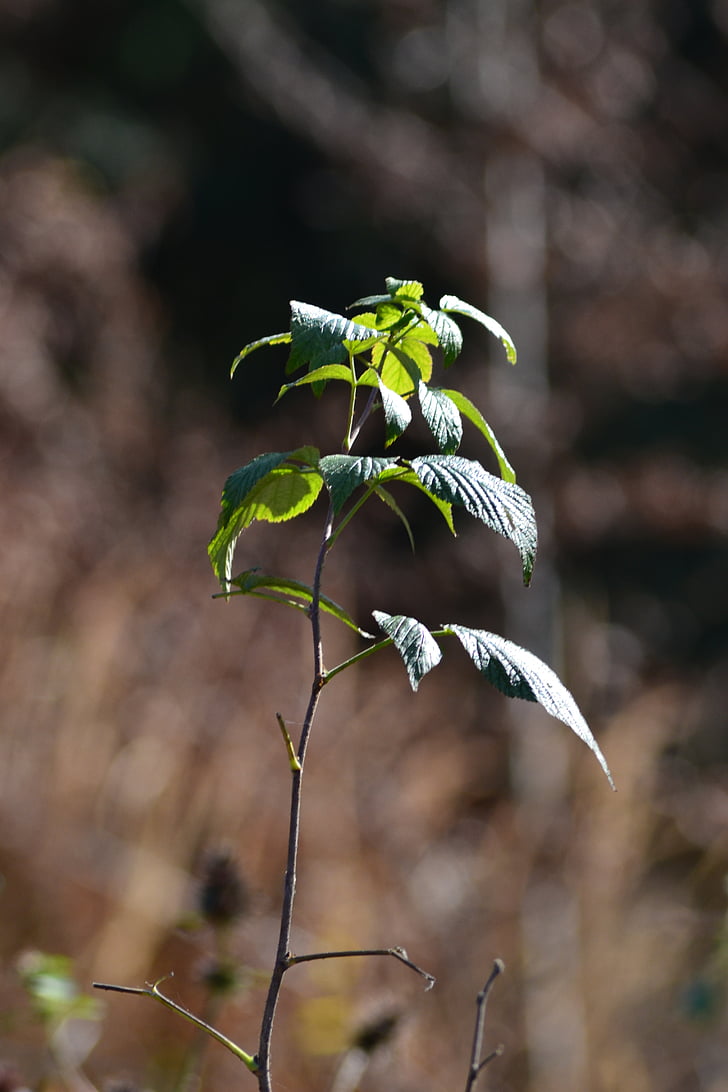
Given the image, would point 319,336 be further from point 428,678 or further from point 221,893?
point 428,678

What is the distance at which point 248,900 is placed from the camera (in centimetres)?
90

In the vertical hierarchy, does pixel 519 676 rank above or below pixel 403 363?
below

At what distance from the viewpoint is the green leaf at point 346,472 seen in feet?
1.57

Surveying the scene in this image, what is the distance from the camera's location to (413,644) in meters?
0.50

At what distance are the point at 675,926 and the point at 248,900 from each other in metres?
1.67

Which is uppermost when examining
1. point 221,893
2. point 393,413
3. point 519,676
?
point 393,413

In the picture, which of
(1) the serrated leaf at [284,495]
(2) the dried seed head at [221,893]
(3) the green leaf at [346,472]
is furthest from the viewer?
(2) the dried seed head at [221,893]

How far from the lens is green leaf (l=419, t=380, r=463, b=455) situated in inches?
20.4

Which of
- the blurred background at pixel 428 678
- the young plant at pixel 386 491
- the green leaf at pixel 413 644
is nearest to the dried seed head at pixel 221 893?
the blurred background at pixel 428 678

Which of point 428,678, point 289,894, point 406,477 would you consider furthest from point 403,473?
point 428,678

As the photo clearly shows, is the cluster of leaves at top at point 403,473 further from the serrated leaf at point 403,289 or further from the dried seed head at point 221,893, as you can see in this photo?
the dried seed head at point 221,893

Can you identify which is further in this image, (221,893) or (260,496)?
(221,893)

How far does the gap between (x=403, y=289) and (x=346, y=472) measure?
0.12m

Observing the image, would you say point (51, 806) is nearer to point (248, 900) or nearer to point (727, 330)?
point (248, 900)
